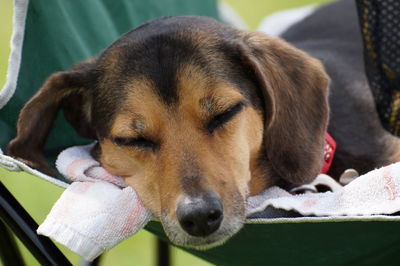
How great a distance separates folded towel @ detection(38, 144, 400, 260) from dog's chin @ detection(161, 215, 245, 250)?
7cm

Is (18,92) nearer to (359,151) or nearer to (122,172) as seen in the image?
(122,172)

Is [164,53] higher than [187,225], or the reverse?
[164,53]

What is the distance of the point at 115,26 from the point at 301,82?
120 cm

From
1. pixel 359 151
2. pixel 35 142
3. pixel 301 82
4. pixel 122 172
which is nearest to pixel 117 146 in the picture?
pixel 122 172

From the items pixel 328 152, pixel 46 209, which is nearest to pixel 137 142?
pixel 328 152

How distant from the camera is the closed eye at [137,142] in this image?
2322 mm

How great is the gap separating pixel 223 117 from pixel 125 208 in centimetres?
48

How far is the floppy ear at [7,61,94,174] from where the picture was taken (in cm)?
249

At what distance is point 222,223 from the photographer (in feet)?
6.69

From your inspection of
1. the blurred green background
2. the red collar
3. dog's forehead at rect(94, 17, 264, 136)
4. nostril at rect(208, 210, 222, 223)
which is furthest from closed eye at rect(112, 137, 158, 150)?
the blurred green background

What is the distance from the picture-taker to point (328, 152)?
2729mm

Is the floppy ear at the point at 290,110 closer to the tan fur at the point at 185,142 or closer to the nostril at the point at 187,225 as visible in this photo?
the tan fur at the point at 185,142

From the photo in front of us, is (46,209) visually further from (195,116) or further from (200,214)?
(200,214)

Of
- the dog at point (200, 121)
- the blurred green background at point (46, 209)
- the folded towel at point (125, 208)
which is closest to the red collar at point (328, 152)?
the dog at point (200, 121)
